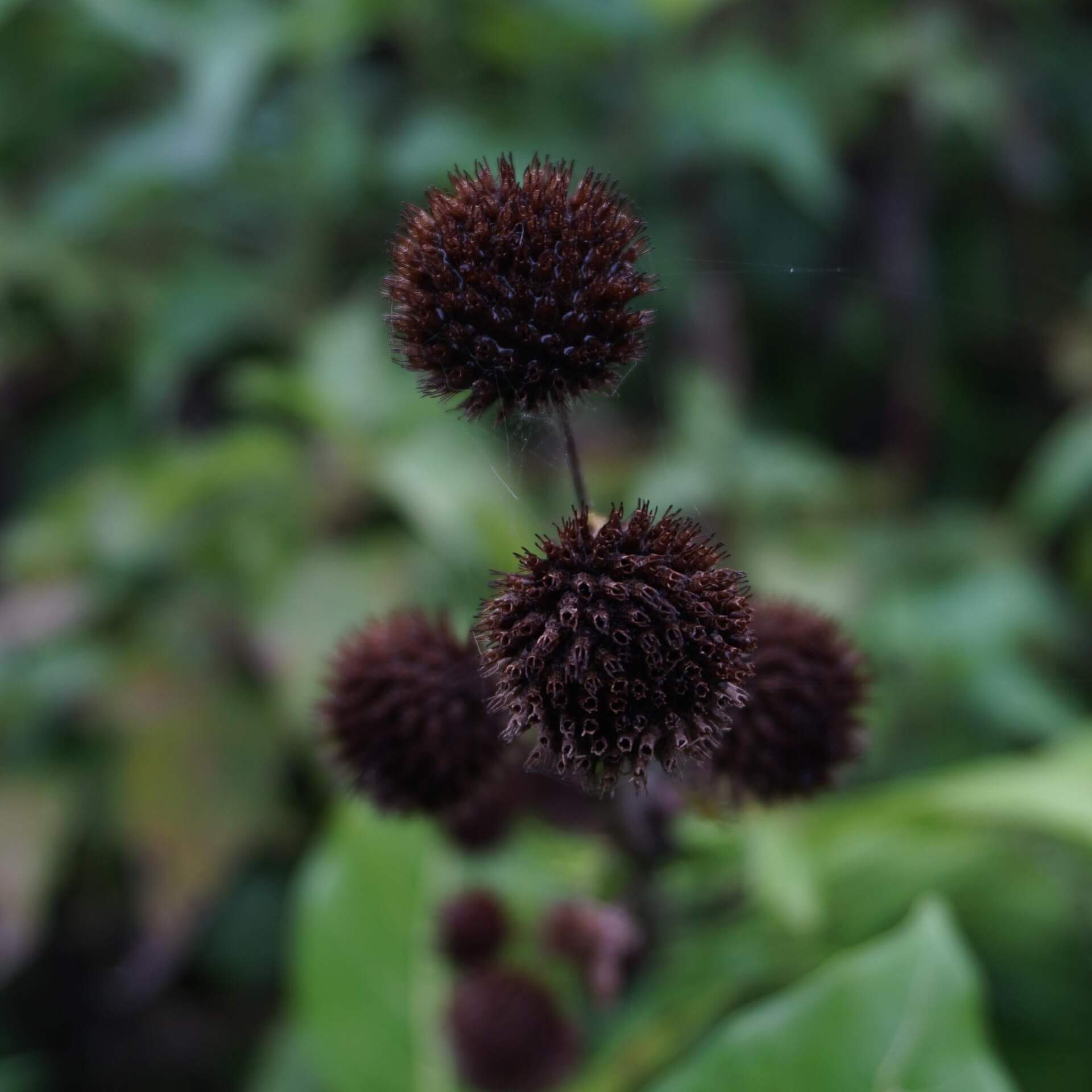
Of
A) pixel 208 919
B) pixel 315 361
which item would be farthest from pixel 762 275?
pixel 208 919

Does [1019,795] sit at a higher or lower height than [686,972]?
higher

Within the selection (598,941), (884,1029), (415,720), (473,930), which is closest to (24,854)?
(473,930)

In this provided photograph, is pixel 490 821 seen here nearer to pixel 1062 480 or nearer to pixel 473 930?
pixel 473 930

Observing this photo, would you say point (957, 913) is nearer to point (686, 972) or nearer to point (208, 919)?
point (686, 972)

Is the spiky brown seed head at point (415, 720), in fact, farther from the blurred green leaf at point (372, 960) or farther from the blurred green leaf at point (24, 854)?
the blurred green leaf at point (24, 854)

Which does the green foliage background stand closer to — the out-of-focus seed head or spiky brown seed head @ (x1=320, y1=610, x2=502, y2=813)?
the out-of-focus seed head

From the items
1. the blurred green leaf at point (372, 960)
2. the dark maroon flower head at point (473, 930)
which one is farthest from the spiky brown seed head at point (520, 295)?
the blurred green leaf at point (372, 960)
